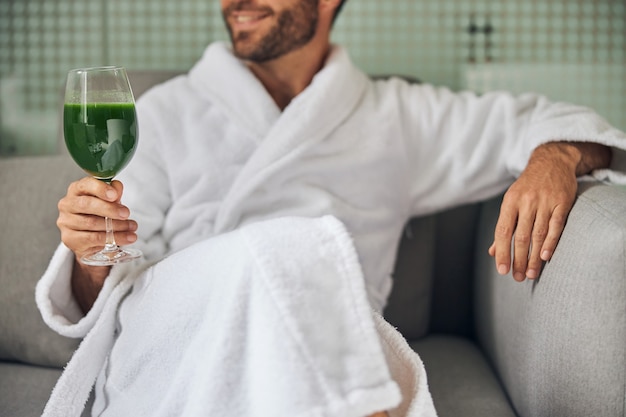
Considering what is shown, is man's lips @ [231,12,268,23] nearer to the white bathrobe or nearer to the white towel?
the white bathrobe

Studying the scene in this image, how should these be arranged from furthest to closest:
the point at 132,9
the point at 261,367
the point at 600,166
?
the point at 132,9, the point at 600,166, the point at 261,367

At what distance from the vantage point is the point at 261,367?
3.26ft

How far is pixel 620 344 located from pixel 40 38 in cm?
177

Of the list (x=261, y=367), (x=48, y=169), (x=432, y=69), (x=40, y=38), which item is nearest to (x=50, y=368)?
(x=48, y=169)

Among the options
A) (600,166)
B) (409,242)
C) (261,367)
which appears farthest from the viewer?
(409,242)

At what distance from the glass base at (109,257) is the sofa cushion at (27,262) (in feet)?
1.21

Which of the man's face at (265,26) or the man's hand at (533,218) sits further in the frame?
the man's face at (265,26)

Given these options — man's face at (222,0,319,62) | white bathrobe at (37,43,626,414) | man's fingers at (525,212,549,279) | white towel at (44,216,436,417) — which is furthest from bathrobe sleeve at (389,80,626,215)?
white towel at (44,216,436,417)

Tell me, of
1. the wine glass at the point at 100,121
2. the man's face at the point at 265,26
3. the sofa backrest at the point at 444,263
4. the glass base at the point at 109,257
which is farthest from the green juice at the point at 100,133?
the sofa backrest at the point at 444,263

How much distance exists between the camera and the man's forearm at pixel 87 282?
138 centimetres

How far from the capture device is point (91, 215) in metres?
1.27

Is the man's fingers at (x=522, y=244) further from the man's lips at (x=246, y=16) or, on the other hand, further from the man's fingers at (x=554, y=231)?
the man's lips at (x=246, y=16)

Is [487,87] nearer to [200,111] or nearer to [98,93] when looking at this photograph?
[200,111]

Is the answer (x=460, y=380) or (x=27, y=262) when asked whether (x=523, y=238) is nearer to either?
(x=460, y=380)
